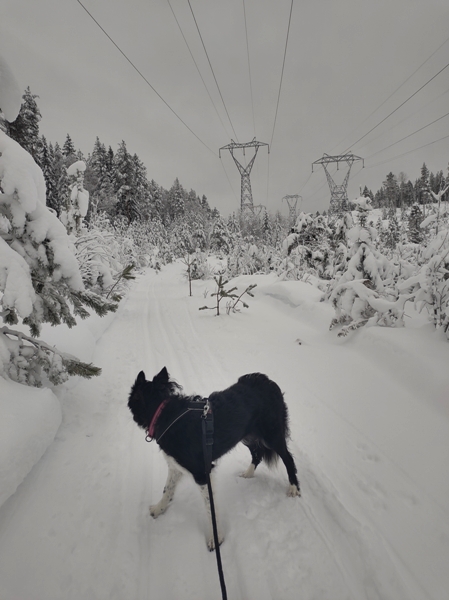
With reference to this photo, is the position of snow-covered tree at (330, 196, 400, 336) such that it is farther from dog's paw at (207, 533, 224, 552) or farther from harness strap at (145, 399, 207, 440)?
dog's paw at (207, 533, 224, 552)

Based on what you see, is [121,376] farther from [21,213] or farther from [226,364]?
[21,213]

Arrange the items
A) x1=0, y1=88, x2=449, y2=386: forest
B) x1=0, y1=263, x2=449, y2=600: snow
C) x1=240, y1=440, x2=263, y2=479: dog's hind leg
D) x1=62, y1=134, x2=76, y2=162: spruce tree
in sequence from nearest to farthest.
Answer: x1=0, y1=263, x2=449, y2=600: snow < x1=0, y1=88, x2=449, y2=386: forest < x1=240, y1=440, x2=263, y2=479: dog's hind leg < x1=62, y1=134, x2=76, y2=162: spruce tree

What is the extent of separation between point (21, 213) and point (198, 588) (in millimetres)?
3468

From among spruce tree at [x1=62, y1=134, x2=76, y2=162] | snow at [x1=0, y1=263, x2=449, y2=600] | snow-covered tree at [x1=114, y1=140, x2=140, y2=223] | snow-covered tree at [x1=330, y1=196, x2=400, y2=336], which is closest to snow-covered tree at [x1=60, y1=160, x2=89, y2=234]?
snow at [x1=0, y1=263, x2=449, y2=600]

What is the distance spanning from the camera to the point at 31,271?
106 inches

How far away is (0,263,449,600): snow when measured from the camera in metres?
1.77

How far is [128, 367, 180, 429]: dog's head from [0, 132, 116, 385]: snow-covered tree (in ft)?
3.74

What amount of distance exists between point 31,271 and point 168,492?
261 cm

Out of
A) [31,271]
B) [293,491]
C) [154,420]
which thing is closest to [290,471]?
[293,491]

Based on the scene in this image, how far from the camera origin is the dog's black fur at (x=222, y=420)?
208 cm

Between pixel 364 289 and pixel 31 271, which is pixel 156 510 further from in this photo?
pixel 364 289

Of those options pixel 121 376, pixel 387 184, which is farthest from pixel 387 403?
pixel 387 184

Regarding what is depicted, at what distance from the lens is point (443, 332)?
4.09 metres

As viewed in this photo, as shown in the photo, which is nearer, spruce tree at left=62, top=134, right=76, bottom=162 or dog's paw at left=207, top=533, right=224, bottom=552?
dog's paw at left=207, top=533, right=224, bottom=552
